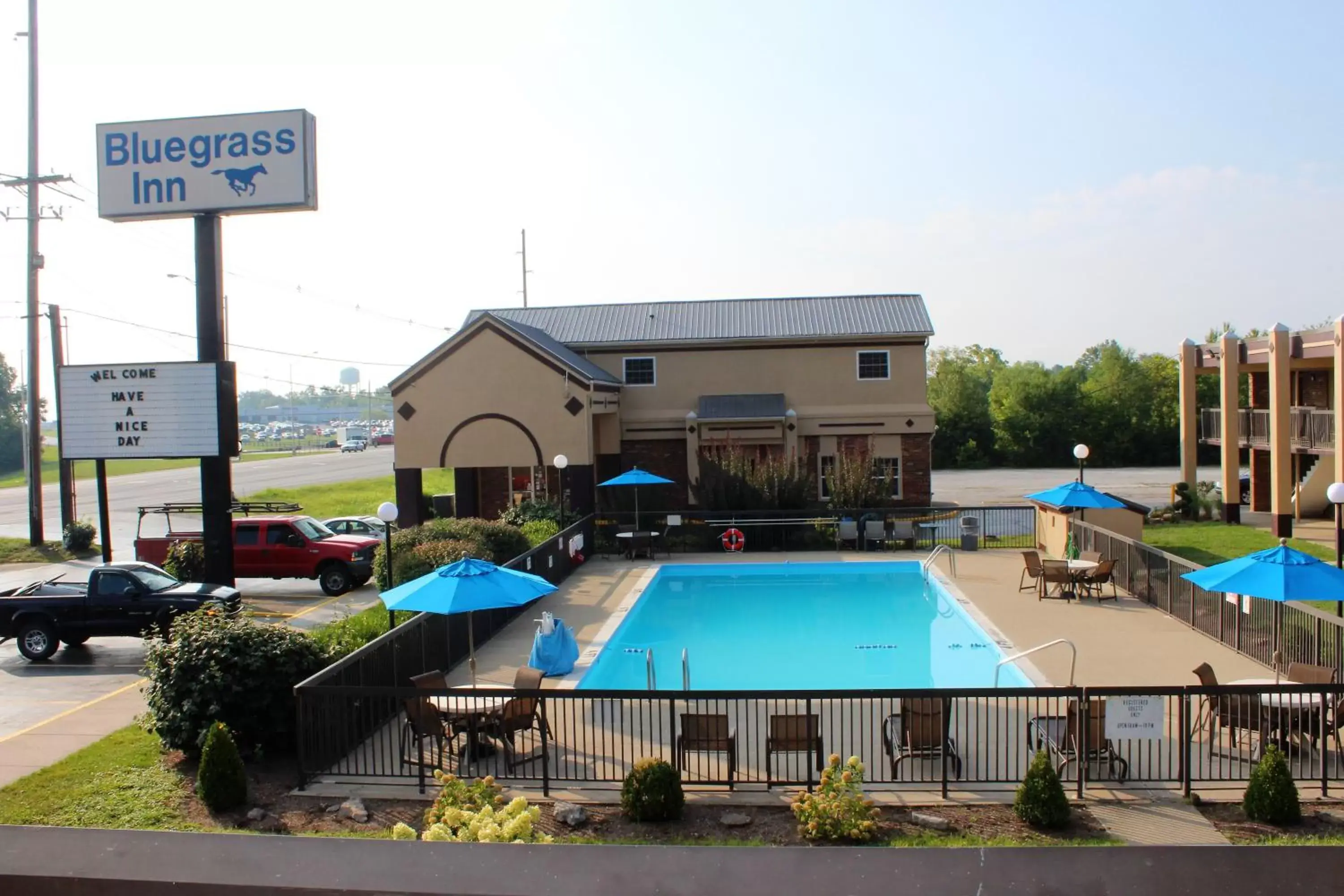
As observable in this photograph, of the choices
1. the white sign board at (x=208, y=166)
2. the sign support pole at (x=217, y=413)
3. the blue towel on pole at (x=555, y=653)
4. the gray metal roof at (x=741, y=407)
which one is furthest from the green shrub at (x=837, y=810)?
the gray metal roof at (x=741, y=407)

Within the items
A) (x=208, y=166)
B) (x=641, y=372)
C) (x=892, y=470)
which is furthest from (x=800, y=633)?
(x=641, y=372)

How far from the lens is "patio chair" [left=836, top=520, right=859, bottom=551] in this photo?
2684cm

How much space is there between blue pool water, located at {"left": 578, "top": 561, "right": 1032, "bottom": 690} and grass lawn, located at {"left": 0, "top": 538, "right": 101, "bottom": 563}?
1824cm

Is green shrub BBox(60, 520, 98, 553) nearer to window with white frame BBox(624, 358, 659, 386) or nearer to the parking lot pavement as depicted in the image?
the parking lot pavement

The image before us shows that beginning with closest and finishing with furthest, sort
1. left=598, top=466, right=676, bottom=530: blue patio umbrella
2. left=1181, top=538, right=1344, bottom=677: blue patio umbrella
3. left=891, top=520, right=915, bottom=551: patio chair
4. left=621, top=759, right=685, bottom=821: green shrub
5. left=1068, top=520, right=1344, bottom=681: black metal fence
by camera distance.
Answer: left=621, top=759, right=685, bottom=821: green shrub → left=1181, top=538, right=1344, bottom=677: blue patio umbrella → left=1068, top=520, right=1344, bottom=681: black metal fence → left=598, top=466, right=676, bottom=530: blue patio umbrella → left=891, top=520, right=915, bottom=551: patio chair

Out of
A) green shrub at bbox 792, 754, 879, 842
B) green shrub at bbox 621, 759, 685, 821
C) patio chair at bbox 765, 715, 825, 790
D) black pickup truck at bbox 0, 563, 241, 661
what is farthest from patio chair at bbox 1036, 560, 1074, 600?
black pickup truck at bbox 0, 563, 241, 661

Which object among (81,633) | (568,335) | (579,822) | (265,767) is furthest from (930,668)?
(568,335)

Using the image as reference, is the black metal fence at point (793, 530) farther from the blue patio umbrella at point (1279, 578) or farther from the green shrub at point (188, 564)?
the blue patio umbrella at point (1279, 578)

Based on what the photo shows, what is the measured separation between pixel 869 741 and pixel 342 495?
40158mm

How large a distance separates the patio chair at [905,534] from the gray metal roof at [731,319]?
901 centimetres

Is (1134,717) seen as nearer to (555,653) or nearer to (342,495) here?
(555,653)

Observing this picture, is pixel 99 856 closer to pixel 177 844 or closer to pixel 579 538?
pixel 177 844

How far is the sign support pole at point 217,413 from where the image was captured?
19.3 meters

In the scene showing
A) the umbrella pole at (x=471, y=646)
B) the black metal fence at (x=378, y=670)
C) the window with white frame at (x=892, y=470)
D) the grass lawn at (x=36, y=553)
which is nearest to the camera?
the black metal fence at (x=378, y=670)
